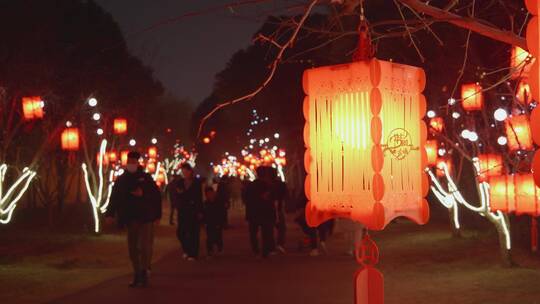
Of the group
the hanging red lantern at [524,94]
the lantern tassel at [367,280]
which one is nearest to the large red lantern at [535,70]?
the lantern tassel at [367,280]

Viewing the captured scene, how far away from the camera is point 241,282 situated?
1348 centimetres

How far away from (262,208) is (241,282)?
12.8ft

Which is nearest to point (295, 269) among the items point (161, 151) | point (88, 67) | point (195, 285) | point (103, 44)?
point (195, 285)

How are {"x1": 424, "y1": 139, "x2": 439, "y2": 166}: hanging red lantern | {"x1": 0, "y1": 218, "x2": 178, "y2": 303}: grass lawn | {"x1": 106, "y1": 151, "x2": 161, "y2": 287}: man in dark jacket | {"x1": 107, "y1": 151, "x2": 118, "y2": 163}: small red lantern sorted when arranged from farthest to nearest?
{"x1": 107, "y1": 151, "x2": 118, "y2": 163}: small red lantern → {"x1": 424, "y1": 139, "x2": 439, "y2": 166}: hanging red lantern → {"x1": 0, "y1": 218, "x2": 178, "y2": 303}: grass lawn → {"x1": 106, "y1": 151, "x2": 161, "y2": 287}: man in dark jacket

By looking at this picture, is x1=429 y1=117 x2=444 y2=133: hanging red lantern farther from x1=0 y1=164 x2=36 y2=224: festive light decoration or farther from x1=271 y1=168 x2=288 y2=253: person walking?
x1=0 y1=164 x2=36 y2=224: festive light decoration

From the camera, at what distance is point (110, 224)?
28.8 metres

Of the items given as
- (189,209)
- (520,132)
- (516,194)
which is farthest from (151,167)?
(516,194)

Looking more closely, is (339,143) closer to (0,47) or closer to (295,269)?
(295,269)

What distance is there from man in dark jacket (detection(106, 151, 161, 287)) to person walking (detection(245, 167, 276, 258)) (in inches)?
186

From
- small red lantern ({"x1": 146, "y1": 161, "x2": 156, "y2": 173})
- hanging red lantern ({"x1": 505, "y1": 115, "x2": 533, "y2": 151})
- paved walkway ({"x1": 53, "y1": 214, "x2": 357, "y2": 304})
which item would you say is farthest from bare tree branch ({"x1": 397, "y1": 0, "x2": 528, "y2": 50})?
small red lantern ({"x1": 146, "y1": 161, "x2": 156, "y2": 173})

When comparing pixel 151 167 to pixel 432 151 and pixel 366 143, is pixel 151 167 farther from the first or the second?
pixel 366 143

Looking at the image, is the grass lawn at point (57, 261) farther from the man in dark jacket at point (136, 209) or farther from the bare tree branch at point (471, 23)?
the bare tree branch at point (471, 23)

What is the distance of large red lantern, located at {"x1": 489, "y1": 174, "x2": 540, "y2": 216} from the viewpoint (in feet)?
39.0

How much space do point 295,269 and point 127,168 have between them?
4.49m
